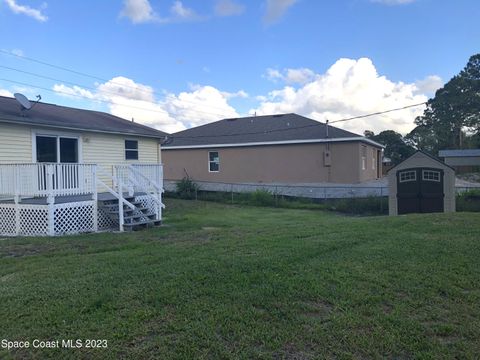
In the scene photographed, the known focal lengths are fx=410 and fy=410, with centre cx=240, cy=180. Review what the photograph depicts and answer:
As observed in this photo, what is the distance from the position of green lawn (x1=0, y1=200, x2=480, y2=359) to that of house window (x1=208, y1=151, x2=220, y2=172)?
20.9 metres

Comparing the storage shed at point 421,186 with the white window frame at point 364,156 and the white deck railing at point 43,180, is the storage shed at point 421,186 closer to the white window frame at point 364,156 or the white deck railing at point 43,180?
the white window frame at point 364,156

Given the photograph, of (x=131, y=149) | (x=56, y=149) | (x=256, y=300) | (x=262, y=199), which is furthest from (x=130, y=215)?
(x=262, y=199)

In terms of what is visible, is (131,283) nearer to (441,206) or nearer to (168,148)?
(441,206)

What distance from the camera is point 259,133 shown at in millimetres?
26531

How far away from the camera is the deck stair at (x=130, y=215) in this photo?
1095 cm

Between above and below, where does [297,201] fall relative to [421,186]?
below

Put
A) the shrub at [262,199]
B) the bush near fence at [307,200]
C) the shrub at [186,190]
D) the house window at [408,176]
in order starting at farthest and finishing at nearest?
the shrub at [186,190] < the shrub at [262,199] < the bush near fence at [307,200] < the house window at [408,176]

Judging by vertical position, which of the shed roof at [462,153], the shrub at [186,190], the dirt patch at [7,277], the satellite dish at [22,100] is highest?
the satellite dish at [22,100]

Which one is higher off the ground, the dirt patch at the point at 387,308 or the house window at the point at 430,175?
the house window at the point at 430,175

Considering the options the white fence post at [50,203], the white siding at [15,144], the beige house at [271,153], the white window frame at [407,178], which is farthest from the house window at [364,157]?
the white fence post at [50,203]

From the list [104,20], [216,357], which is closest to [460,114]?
[104,20]

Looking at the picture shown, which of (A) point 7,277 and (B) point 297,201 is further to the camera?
(B) point 297,201

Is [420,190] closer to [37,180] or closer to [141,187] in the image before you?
[141,187]

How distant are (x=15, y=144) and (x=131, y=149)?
4.83 meters
